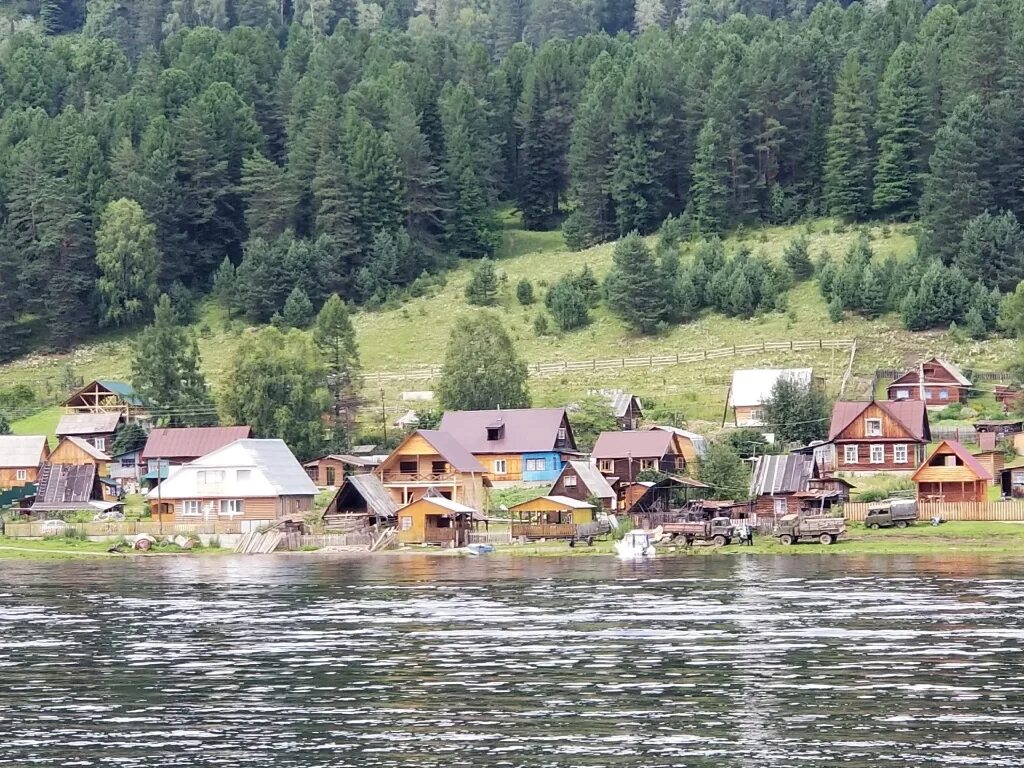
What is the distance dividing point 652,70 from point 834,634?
12952cm

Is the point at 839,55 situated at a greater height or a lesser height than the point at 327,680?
greater

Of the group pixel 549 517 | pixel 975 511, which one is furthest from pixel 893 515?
pixel 549 517

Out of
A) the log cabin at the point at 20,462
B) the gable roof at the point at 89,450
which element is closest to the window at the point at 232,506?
the gable roof at the point at 89,450

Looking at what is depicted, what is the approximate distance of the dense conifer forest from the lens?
506ft

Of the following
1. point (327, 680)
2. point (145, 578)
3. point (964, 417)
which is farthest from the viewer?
point (964, 417)

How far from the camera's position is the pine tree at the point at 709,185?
523ft

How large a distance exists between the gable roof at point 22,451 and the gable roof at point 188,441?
670cm

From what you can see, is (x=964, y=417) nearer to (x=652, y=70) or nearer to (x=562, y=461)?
(x=562, y=461)

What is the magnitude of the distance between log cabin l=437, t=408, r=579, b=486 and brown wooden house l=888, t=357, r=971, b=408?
22.0 metres

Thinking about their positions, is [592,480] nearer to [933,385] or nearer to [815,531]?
[815,531]

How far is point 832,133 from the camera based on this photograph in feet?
518

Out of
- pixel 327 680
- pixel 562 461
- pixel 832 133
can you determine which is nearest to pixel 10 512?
pixel 562 461

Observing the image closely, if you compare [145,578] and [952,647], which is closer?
[952,647]

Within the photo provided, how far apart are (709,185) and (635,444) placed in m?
61.0
